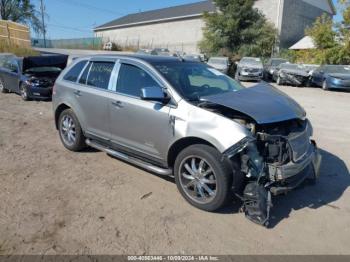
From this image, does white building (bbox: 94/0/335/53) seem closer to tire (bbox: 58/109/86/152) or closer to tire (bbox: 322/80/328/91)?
tire (bbox: 322/80/328/91)

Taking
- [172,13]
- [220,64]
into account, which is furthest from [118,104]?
[172,13]

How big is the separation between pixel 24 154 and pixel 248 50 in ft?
92.6

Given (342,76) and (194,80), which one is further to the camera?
(342,76)

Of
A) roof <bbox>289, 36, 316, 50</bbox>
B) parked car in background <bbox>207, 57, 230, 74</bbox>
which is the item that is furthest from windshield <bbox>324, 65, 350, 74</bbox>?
roof <bbox>289, 36, 316, 50</bbox>

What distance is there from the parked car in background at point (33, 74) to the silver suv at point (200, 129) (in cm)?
655

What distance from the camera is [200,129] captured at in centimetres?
386

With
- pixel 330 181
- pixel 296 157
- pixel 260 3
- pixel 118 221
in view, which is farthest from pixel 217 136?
pixel 260 3

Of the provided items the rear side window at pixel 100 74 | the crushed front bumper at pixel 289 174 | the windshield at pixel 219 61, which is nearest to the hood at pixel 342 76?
the windshield at pixel 219 61

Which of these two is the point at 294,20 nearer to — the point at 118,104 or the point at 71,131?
the point at 71,131

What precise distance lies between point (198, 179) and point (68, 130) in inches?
119

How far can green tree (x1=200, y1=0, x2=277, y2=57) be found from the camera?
30.7 metres

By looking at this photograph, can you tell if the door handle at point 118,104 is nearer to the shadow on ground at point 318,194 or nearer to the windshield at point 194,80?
the windshield at point 194,80

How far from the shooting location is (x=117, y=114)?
485cm

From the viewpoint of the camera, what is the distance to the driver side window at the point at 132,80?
15.0ft
